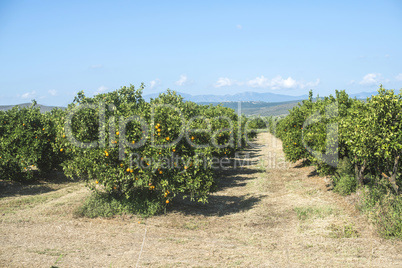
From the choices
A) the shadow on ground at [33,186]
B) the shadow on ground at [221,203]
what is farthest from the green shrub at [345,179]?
the shadow on ground at [33,186]

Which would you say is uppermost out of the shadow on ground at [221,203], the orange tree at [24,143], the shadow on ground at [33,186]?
the orange tree at [24,143]

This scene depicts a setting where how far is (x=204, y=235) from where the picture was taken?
32.8 feet

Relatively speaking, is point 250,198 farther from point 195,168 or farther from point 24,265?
point 24,265

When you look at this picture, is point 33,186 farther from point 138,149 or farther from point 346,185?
point 346,185

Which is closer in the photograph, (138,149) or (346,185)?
(138,149)

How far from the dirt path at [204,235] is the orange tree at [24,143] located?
246 cm

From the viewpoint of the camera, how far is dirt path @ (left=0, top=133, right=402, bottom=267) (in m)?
7.72

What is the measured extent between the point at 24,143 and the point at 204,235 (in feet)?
38.7

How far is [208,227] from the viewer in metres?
10.9

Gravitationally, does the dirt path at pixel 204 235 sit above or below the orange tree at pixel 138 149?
below

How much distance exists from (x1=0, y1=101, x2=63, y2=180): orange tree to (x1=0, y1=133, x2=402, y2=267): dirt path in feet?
8.06

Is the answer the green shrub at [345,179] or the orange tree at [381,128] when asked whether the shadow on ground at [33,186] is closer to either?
the green shrub at [345,179]

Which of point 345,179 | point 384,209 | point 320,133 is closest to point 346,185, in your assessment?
point 345,179

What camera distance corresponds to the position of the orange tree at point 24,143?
16.7 metres
